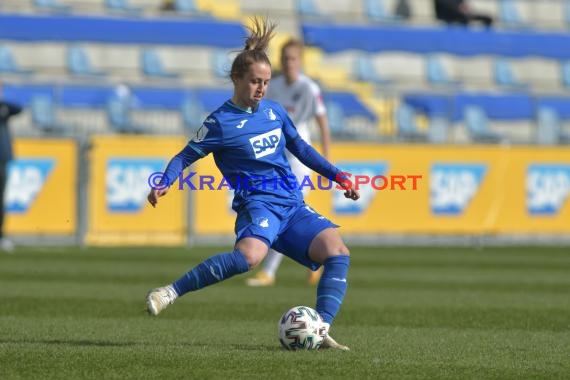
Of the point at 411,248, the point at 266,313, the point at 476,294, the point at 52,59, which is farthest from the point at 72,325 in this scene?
the point at 52,59

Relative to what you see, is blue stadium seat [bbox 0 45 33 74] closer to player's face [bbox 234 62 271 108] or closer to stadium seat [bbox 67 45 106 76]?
stadium seat [bbox 67 45 106 76]

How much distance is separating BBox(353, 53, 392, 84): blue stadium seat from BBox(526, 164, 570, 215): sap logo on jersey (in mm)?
7090

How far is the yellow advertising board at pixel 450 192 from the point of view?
20.9m

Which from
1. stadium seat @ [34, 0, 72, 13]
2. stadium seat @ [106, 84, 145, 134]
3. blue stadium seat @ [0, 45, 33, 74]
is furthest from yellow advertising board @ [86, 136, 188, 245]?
Answer: stadium seat @ [34, 0, 72, 13]

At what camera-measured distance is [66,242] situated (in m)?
19.5

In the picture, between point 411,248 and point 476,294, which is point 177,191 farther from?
point 476,294

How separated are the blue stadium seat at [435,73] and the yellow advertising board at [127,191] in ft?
35.4

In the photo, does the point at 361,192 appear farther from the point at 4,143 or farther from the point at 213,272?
the point at 213,272

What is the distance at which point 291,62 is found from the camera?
12977 mm

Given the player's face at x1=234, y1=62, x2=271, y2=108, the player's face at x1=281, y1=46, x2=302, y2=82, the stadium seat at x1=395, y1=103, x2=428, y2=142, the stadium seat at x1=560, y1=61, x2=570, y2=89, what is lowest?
the stadium seat at x1=560, y1=61, x2=570, y2=89

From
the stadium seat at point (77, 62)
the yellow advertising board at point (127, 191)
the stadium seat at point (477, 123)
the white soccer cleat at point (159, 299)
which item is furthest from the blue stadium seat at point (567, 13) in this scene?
the white soccer cleat at point (159, 299)

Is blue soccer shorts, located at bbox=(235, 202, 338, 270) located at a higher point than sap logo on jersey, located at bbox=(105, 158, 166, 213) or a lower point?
higher

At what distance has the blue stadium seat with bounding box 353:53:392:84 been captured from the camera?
1124 inches

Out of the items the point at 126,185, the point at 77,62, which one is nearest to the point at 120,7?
the point at 77,62
